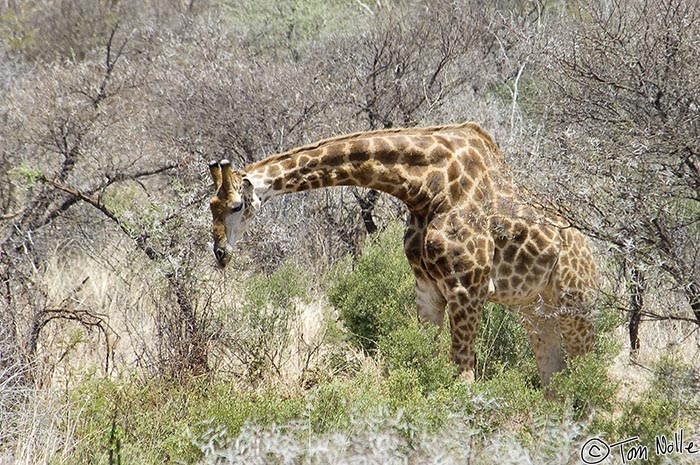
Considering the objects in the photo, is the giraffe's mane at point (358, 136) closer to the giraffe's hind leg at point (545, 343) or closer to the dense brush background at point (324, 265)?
the dense brush background at point (324, 265)

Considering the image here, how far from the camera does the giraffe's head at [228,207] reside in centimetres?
587

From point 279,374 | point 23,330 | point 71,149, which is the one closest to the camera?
point 23,330

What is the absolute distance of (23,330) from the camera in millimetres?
6547

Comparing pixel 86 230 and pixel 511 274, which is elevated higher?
pixel 86 230

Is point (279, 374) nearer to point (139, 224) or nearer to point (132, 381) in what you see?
point (132, 381)

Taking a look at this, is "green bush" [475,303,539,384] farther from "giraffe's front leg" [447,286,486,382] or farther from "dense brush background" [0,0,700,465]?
"giraffe's front leg" [447,286,486,382]

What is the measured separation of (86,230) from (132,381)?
494 cm

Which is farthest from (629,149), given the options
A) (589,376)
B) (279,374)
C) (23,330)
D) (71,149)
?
(71,149)

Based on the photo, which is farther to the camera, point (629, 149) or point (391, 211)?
point (391, 211)

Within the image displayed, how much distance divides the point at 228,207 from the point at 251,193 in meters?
0.18

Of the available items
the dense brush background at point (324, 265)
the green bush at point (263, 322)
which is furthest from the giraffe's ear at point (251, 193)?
the green bush at point (263, 322)

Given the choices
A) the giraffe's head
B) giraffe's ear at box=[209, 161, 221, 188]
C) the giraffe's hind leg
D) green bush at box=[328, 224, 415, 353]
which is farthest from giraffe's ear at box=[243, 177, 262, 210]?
the giraffe's hind leg
